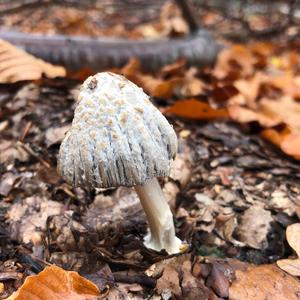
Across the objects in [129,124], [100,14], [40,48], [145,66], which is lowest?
[100,14]

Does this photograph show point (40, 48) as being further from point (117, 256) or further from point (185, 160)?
point (117, 256)

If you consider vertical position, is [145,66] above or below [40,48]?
below

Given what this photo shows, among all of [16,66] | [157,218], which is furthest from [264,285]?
[16,66]

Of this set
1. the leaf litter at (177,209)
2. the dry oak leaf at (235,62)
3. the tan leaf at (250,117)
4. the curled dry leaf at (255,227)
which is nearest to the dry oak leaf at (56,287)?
the leaf litter at (177,209)

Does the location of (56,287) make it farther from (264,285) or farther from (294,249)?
(294,249)

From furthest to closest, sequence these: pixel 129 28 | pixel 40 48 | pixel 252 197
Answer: pixel 129 28 < pixel 40 48 < pixel 252 197

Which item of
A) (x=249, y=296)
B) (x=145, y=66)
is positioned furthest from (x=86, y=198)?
(x=145, y=66)

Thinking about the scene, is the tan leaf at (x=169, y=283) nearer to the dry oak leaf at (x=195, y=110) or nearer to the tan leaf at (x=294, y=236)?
the tan leaf at (x=294, y=236)
